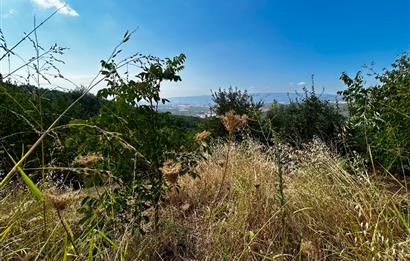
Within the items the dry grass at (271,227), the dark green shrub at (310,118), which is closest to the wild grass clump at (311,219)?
the dry grass at (271,227)

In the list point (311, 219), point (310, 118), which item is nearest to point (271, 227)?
point (311, 219)

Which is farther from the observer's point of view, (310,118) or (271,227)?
(310,118)

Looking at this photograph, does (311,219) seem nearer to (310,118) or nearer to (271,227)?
(271,227)

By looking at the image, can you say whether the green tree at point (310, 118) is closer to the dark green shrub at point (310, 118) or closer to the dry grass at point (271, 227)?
the dark green shrub at point (310, 118)

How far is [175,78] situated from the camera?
225 cm

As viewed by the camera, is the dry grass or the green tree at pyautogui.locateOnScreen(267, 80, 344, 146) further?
the green tree at pyautogui.locateOnScreen(267, 80, 344, 146)

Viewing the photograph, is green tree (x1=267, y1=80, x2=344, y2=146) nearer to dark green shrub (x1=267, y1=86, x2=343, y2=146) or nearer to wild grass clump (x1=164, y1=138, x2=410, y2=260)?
dark green shrub (x1=267, y1=86, x2=343, y2=146)

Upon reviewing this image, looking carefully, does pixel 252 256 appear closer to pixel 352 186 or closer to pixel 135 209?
Result: pixel 135 209

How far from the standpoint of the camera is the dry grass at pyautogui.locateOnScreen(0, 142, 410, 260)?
1729mm

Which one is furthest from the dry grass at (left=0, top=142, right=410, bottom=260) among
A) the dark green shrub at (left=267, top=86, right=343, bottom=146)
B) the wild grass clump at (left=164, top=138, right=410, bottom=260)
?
the dark green shrub at (left=267, top=86, right=343, bottom=146)

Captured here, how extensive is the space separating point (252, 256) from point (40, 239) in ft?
4.09

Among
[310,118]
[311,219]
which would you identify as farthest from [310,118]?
[311,219]

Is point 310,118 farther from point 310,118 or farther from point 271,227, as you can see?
point 271,227

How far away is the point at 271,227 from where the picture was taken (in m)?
2.16
